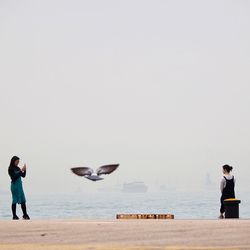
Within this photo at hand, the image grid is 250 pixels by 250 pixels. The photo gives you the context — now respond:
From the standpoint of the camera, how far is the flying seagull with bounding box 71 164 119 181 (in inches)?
1272

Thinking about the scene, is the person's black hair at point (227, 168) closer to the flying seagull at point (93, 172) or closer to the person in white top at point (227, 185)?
the person in white top at point (227, 185)

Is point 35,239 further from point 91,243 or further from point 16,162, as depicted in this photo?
point 16,162

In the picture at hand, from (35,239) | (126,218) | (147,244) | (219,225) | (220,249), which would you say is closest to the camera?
(220,249)

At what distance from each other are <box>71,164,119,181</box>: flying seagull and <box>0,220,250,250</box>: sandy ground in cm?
1037

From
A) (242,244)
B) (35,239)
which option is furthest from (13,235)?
→ (242,244)

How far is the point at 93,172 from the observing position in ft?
107

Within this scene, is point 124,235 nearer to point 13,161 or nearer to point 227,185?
point 13,161

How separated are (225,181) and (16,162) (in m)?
5.81

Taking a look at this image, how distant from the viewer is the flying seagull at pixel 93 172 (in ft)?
106

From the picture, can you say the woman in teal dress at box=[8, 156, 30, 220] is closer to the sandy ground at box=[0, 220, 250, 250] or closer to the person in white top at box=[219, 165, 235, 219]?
the sandy ground at box=[0, 220, 250, 250]

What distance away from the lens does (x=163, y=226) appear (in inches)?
792

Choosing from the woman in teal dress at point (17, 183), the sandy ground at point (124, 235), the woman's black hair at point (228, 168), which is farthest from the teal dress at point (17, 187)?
the woman's black hair at point (228, 168)

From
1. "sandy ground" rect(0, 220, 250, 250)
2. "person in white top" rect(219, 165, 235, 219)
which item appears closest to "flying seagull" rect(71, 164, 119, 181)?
"person in white top" rect(219, 165, 235, 219)

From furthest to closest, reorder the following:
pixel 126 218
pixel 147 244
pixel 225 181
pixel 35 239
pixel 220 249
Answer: pixel 225 181 → pixel 126 218 → pixel 35 239 → pixel 147 244 → pixel 220 249
